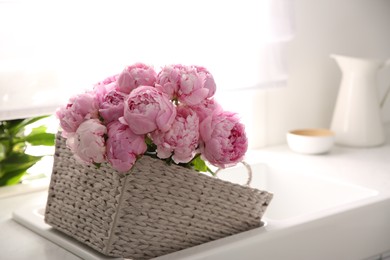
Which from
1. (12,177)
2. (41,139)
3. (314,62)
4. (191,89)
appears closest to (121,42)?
(41,139)

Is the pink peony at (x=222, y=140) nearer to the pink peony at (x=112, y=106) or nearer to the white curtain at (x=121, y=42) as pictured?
the pink peony at (x=112, y=106)

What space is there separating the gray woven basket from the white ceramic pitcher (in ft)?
2.71

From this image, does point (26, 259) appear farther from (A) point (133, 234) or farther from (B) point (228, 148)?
(B) point (228, 148)

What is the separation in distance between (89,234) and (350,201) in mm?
580

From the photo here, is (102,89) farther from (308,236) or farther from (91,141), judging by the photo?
(308,236)

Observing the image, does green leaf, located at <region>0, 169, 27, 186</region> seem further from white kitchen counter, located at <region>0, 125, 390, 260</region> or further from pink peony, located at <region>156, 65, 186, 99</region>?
pink peony, located at <region>156, 65, 186, 99</region>

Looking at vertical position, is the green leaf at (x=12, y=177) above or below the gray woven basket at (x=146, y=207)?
below

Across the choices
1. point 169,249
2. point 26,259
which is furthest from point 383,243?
point 26,259

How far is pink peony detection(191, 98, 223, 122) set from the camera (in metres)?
1.21

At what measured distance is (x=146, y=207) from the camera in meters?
1.21

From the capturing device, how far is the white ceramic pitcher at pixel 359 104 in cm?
208

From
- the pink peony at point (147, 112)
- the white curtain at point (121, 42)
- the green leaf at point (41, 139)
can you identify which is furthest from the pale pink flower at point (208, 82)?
the green leaf at point (41, 139)

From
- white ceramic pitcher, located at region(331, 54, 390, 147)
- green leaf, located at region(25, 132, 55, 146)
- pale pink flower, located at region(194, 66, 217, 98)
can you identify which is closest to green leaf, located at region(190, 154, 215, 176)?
pale pink flower, located at region(194, 66, 217, 98)

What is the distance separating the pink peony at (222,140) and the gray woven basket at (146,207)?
0.19 feet
